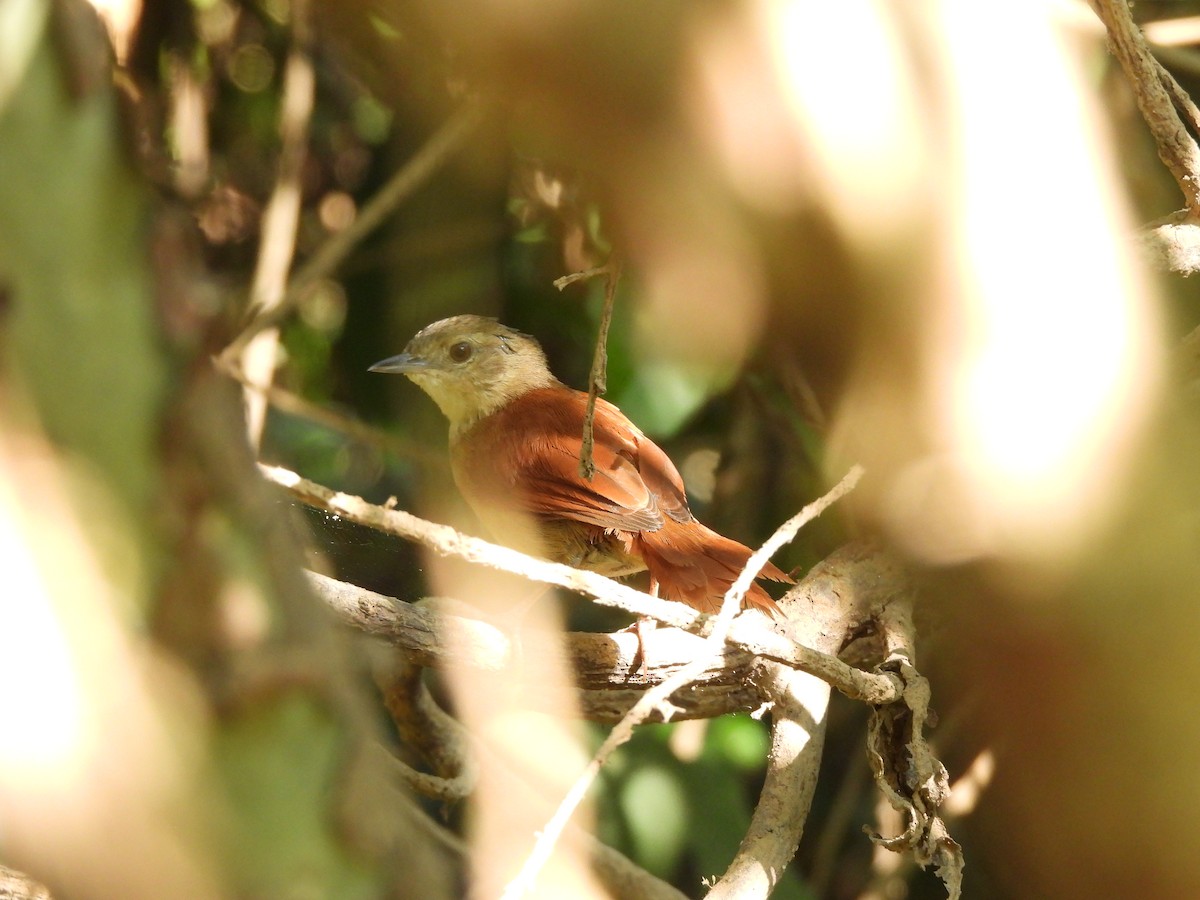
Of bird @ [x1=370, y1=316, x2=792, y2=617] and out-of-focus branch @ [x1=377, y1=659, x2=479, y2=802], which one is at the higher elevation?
bird @ [x1=370, y1=316, x2=792, y2=617]

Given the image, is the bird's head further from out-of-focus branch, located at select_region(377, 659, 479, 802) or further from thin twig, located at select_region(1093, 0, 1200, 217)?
thin twig, located at select_region(1093, 0, 1200, 217)

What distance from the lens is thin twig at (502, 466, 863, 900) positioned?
129 centimetres

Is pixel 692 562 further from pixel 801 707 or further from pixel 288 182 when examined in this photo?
pixel 288 182

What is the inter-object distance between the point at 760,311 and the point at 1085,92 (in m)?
0.59

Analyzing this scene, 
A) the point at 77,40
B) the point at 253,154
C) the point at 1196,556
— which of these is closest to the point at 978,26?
the point at 1196,556

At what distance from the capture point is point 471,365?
315 centimetres

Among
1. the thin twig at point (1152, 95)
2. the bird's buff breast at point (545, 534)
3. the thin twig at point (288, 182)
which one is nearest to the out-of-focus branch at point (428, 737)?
the bird's buff breast at point (545, 534)

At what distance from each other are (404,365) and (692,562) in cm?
109

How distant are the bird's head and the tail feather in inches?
34.7

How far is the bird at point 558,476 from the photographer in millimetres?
2334

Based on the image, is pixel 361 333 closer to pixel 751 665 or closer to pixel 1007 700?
pixel 751 665

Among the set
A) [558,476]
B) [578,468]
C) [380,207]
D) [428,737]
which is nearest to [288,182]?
[380,207]

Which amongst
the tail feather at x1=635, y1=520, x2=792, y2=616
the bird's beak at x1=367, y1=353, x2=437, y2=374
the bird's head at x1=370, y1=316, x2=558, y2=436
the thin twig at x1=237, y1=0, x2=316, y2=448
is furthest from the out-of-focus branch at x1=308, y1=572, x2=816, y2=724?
the thin twig at x1=237, y1=0, x2=316, y2=448

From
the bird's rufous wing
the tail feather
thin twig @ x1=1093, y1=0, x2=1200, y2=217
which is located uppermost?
thin twig @ x1=1093, y1=0, x2=1200, y2=217
